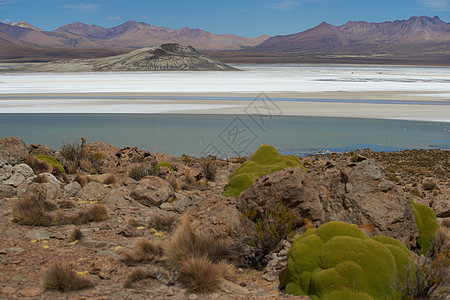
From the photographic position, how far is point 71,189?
709 cm

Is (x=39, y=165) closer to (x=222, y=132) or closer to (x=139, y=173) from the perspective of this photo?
(x=139, y=173)

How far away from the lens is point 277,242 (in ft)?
16.0

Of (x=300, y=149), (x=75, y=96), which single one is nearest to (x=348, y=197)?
(x=300, y=149)

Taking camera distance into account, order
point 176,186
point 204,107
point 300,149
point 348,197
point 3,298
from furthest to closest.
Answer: point 204,107
point 300,149
point 176,186
point 348,197
point 3,298

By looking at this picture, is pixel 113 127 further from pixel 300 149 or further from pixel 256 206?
pixel 256 206

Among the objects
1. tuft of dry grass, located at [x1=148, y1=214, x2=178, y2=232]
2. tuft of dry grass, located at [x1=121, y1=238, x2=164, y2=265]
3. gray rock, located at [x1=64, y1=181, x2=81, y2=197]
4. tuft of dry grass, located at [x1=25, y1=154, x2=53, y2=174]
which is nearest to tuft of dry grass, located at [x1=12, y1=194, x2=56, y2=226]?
gray rock, located at [x1=64, y1=181, x2=81, y2=197]

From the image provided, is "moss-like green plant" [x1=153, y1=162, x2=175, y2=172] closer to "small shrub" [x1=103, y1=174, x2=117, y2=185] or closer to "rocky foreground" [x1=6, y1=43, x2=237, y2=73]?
"small shrub" [x1=103, y1=174, x2=117, y2=185]

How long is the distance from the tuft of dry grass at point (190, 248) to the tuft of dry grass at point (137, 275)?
30cm

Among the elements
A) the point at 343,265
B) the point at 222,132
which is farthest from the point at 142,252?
the point at 222,132

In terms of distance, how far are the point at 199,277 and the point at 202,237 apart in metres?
0.66

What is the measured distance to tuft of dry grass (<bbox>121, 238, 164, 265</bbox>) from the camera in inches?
A: 186

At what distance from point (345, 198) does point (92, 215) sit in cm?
301

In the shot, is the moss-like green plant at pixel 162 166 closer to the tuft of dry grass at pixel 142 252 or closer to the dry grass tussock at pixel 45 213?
the dry grass tussock at pixel 45 213

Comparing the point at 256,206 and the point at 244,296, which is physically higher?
the point at 256,206
